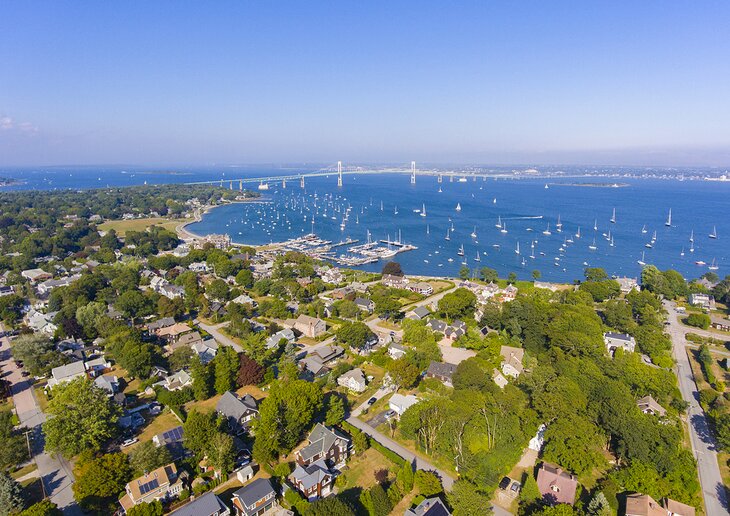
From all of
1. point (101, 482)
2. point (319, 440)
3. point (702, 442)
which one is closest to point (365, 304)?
point (319, 440)

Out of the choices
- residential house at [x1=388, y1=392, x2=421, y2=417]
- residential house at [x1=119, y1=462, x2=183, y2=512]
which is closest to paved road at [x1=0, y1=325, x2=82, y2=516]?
residential house at [x1=119, y1=462, x2=183, y2=512]

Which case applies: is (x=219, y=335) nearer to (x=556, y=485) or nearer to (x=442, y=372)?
(x=442, y=372)

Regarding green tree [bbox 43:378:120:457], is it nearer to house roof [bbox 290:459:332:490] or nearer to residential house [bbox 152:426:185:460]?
residential house [bbox 152:426:185:460]

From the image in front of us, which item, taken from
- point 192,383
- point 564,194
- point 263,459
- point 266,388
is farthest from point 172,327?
point 564,194

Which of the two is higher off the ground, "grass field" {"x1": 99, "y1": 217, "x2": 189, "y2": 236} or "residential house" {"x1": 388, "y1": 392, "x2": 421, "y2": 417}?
"grass field" {"x1": 99, "y1": 217, "x2": 189, "y2": 236}

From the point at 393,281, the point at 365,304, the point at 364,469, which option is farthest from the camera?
the point at 393,281

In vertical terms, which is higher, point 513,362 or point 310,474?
point 310,474

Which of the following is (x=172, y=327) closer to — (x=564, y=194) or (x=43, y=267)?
(x=43, y=267)
